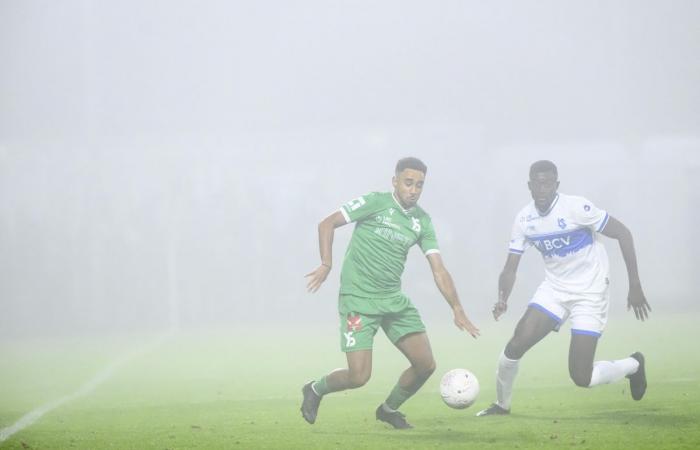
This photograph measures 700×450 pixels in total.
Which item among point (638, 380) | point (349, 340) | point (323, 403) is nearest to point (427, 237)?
point (349, 340)

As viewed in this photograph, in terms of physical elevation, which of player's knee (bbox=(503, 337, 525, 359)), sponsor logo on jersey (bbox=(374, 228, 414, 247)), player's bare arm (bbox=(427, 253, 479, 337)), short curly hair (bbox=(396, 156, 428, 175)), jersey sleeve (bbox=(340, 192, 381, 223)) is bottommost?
player's knee (bbox=(503, 337, 525, 359))

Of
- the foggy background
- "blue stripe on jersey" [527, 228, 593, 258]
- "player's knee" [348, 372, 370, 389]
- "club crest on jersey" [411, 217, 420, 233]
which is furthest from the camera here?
the foggy background

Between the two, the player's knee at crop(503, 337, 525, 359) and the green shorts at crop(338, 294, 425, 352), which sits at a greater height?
the green shorts at crop(338, 294, 425, 352)

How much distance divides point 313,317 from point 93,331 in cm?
671

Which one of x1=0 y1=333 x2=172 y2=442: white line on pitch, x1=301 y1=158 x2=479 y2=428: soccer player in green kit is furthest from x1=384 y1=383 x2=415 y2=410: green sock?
x1=0 y1=333 x2=172 y2=442: white line on pitch

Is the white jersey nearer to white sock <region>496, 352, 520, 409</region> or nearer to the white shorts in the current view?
the white shorts

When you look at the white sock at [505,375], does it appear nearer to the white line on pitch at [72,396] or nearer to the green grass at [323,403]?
the green grass at [323,403]

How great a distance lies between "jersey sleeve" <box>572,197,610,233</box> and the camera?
33.4 feet

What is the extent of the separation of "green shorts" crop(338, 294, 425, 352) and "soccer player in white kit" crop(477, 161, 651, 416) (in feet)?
2.95

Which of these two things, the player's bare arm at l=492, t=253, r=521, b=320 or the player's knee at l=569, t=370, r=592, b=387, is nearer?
the player's knee at l=569, t=370, r=592, b=387

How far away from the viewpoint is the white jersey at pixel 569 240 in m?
10.2

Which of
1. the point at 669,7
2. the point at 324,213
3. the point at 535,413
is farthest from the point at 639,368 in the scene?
the point at 324,213

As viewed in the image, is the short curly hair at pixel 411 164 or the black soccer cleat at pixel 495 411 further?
the black soccer cleat at pixel 495 411

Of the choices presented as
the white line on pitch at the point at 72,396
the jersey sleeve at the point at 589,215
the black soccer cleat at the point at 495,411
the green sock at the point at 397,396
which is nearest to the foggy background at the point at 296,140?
the white line on pitch at the point at 72,396
